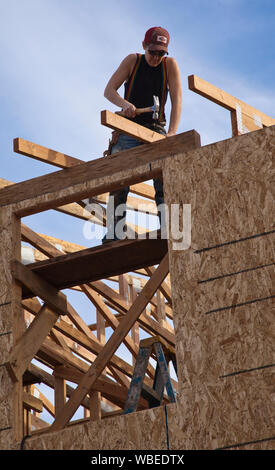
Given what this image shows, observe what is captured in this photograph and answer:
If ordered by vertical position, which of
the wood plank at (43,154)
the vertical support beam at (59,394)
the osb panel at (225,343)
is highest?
the wood plank at (43,154)

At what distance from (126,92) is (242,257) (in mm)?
2690

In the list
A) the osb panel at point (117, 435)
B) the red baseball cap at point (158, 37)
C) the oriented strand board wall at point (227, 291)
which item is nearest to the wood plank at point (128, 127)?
the oriented strand board wall at point (227, 291)

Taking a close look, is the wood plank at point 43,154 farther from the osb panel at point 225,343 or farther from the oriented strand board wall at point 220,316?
the osb panel at point 225,343

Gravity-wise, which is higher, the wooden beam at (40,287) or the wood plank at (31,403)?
the wooden beam at (40,287)

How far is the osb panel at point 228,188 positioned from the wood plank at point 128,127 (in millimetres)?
681

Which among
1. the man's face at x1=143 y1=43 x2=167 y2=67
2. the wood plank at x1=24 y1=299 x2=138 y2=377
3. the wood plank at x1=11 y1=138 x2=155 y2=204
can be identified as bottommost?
the wood plank at x1=24 y1=299 x2=138 y2=377

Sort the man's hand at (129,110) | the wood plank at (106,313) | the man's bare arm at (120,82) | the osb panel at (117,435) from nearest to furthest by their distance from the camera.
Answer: the osb panel at (117,435)
the man's hand at (129,110)
the man's bare arm at (120,82)
the wood plank at (106,313)

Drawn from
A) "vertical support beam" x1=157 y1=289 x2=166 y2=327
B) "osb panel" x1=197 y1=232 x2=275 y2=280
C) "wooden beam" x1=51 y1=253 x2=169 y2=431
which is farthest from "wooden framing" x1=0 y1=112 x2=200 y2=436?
"vertical support beam" x1=157 y1=289 x2=166 y2=327

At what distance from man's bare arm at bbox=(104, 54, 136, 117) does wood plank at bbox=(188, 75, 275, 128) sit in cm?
76

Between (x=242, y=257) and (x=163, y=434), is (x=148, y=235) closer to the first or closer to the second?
(x=242, y=257)

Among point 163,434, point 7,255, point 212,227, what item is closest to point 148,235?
point 212,227

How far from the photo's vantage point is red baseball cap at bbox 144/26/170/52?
954 cm

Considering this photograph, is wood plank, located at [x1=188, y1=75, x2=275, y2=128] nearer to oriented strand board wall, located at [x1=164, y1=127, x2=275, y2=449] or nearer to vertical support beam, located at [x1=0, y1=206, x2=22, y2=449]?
oriented strand board wall, located at [x1=164, y1=127, x2=275, y2=449]

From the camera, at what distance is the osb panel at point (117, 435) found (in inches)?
307
